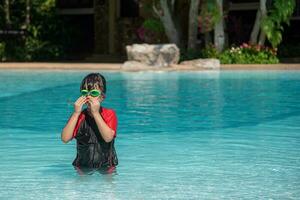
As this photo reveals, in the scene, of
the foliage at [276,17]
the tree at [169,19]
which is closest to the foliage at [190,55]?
the tree at [169,19]

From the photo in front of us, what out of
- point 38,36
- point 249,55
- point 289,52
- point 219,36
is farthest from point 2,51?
point 289,52

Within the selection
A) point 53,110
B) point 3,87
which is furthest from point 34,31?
point 53,110

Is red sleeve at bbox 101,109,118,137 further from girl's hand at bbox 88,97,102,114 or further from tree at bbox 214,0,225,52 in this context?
tree at bbox 214,0,225,52

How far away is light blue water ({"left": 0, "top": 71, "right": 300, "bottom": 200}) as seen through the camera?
7.02 m

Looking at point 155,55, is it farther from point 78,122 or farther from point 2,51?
point 78,122

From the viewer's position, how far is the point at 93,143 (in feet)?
23.7

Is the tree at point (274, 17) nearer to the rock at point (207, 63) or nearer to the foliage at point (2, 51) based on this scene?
the rock at point (207, 63)

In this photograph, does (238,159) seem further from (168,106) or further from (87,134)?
(168,106)

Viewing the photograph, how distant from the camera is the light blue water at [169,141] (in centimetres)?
702

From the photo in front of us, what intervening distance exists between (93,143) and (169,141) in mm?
2856

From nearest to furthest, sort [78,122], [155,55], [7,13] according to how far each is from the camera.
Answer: [78,122] < [155,55] < [7,13]

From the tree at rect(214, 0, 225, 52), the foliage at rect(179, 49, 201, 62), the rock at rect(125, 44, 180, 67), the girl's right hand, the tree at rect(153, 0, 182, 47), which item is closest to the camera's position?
the girl's right hand

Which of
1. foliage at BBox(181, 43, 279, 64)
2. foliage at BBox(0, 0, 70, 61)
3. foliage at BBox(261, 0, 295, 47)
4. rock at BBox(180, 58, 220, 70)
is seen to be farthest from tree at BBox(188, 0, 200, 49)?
foliage at BBox(0, 0, 70, 61)

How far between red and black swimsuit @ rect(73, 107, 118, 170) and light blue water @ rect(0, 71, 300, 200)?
151mm
